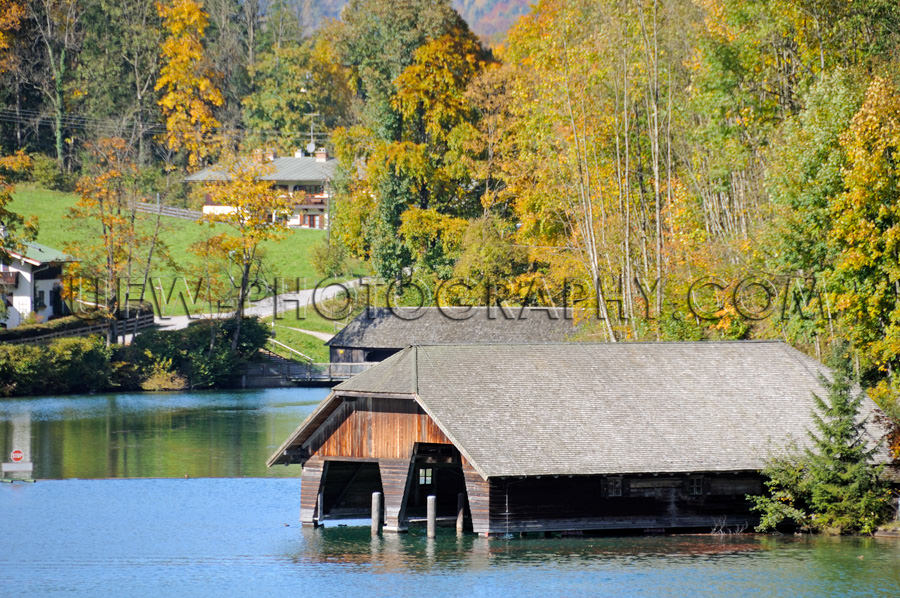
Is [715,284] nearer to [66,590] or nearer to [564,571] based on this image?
[564,571]

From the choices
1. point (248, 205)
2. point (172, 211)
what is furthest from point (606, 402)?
point (172, 211)

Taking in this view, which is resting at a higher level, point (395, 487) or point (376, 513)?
point (395, 487)

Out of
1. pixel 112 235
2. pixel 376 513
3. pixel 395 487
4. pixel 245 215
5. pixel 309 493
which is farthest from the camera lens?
pixel 245 215

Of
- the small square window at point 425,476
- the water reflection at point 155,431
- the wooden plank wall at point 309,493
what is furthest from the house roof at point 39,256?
the wooden plank wall at point 309,493

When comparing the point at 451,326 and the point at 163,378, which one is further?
the point at 163,378

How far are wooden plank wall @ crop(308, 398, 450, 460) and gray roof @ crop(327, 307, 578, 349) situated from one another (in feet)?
123

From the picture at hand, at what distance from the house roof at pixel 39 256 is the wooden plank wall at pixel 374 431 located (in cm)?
5036

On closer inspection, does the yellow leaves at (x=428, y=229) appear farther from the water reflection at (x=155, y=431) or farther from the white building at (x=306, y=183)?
the white building at (x=306, y=183)

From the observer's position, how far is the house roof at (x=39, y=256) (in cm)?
8081

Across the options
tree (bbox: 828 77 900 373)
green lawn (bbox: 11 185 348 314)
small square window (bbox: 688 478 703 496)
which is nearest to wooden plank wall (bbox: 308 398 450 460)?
small square window (bbox: 688 478 703 496)

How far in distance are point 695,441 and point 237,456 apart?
22.9 m

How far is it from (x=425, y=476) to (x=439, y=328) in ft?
122

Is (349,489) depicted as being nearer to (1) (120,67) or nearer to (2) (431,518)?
(2) (431,518)

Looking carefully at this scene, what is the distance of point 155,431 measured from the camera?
194 ft
